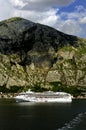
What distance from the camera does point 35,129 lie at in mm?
162625

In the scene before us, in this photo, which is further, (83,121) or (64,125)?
(83,121)

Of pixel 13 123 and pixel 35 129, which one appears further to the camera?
pixel 13 123

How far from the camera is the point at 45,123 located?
7264 inches

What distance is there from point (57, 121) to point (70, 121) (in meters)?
7.01

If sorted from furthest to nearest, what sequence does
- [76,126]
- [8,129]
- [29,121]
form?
[29,121], [76,126], [8,129]

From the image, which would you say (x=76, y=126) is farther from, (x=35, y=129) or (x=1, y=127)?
(x=1, y=127)

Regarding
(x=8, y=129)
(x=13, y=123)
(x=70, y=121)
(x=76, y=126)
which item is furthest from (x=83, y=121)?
(x=8, y=129)

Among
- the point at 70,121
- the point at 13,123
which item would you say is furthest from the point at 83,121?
the point at 13,123

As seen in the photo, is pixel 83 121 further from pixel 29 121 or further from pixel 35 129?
pixel 35 129

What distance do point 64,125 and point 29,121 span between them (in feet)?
76.7

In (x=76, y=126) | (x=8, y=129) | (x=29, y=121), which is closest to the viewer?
(x=8, y=129)

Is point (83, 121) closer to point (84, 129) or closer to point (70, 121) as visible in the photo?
point (70, 121)

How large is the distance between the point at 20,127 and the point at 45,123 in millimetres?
19233

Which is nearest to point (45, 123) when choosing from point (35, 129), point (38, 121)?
point (38, 121)
